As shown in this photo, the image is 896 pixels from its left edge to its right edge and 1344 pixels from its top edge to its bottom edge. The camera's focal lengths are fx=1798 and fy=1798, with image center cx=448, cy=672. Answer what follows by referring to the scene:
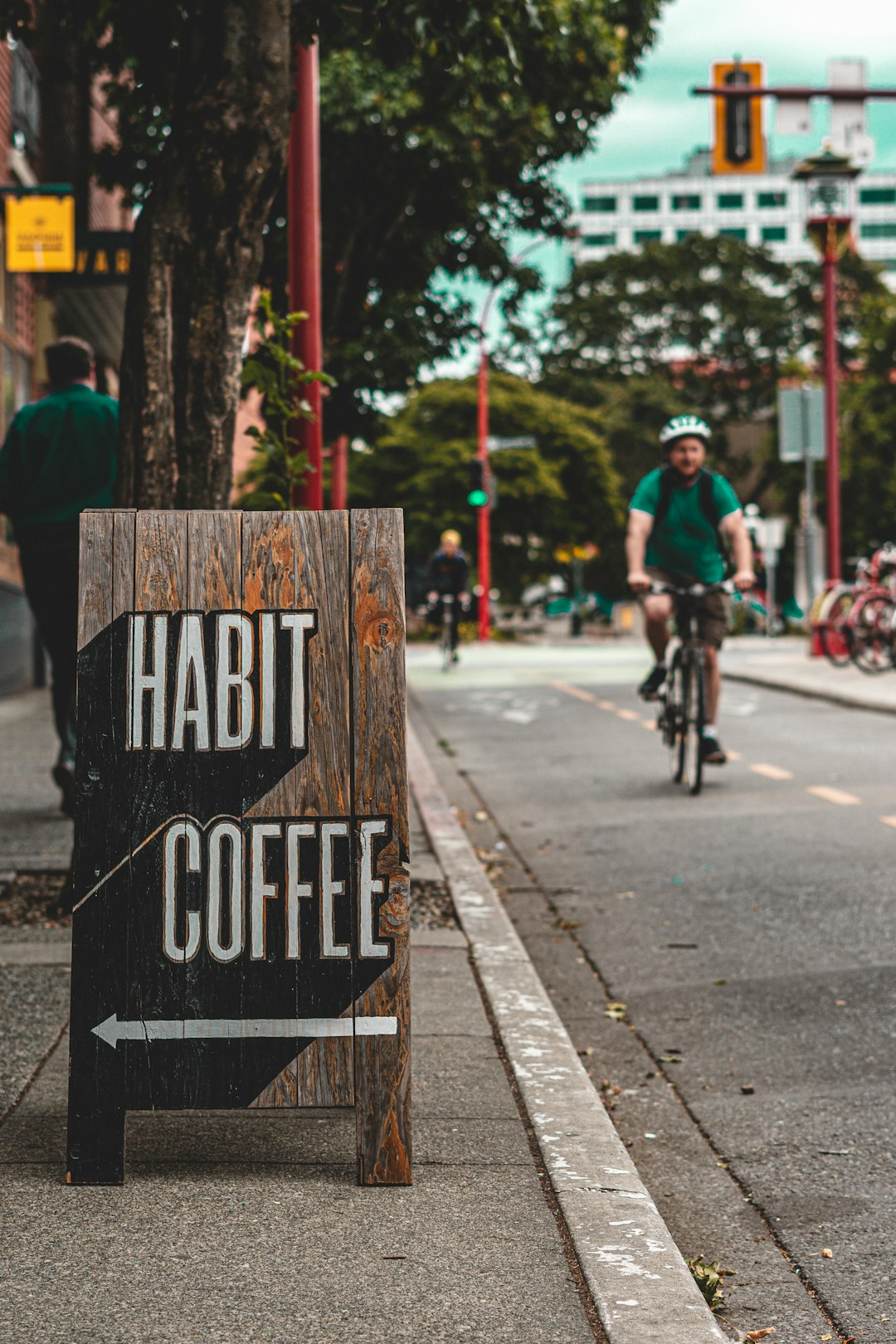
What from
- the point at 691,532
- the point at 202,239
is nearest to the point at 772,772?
the point at 691,532

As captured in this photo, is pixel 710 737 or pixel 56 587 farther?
pixel 710 737

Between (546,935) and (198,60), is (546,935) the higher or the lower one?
the lower one

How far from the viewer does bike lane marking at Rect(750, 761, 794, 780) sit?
1071 cm

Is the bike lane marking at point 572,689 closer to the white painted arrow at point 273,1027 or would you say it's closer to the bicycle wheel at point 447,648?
the bicycle wheel at point 447,648

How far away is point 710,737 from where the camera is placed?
9.75 m

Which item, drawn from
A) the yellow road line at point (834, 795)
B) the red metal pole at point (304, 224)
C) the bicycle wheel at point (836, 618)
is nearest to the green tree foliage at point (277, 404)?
the red metal pole at point (304, 224)

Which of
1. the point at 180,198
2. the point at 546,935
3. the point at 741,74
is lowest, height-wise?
the point at 546,935

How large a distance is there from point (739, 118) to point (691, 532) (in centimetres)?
984

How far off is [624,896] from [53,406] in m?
3.06

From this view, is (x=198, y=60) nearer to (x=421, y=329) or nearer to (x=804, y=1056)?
(x=804, y=1056)

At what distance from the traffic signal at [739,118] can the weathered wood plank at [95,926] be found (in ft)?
52.3

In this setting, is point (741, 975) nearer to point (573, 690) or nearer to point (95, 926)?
point (95, 926)

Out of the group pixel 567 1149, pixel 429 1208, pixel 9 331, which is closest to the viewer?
pixel 429 1208

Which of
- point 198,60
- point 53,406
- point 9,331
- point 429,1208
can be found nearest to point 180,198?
point 198,60
